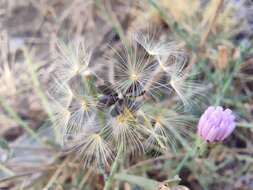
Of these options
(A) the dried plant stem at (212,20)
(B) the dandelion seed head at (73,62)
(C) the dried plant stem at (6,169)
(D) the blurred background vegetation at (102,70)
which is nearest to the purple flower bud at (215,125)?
(D) the blurred background vegetation at (102,70)

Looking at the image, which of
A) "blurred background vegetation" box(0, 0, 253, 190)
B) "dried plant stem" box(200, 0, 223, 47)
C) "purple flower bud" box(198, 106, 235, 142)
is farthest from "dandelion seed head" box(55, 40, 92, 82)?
"dried plant stem" box(200, 0, 223, 47)

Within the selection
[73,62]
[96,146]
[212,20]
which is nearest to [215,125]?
[96,146]

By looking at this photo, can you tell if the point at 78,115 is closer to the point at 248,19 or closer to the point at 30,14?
the point at 248,19

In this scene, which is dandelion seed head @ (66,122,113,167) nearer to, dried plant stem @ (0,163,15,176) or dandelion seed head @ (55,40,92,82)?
dandelion seed head @ (55,40,92,82)

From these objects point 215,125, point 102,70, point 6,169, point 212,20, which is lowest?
point 6,169

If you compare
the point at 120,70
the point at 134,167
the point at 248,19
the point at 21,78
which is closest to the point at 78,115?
the point at 120,70

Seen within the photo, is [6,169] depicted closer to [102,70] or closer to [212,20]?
[102,70]
